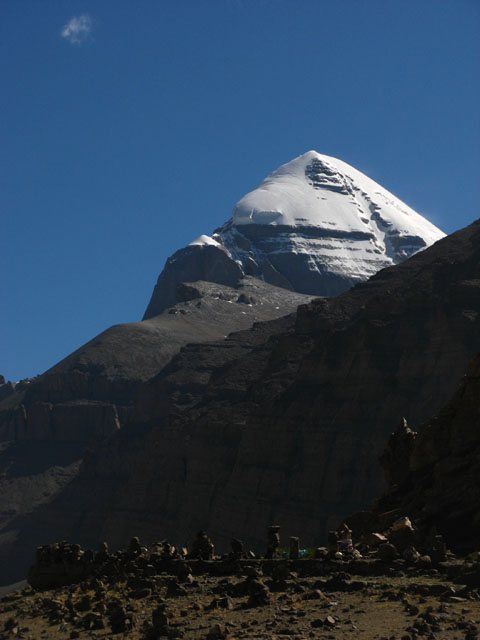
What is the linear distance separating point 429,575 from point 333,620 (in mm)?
4164

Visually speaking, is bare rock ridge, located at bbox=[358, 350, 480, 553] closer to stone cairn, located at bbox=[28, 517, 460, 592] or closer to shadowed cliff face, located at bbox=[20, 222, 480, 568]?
stone cairn, located at bbox=[28, 517, 460, 592]

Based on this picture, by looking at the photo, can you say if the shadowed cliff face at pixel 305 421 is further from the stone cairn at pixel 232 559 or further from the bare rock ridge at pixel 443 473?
the stone cairn at pixel 232 559

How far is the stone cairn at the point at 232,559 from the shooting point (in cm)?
2994

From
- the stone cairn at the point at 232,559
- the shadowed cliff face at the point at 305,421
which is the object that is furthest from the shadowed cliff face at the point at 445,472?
the shadowed cliff face at the point at 305,421

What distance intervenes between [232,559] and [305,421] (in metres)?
88.8

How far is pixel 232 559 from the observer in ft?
110

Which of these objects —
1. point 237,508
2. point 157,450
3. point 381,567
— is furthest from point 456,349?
point 381,567

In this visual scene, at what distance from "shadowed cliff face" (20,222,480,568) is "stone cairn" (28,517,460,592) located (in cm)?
6340

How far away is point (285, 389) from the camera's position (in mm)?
137125

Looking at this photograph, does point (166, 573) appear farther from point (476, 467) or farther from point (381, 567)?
point (476, 467)

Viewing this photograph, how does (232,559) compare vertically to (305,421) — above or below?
below

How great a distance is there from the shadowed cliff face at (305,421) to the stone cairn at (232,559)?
208 feet

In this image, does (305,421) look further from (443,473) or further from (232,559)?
(232,559)

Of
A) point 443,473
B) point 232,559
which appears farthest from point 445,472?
point 232,559
